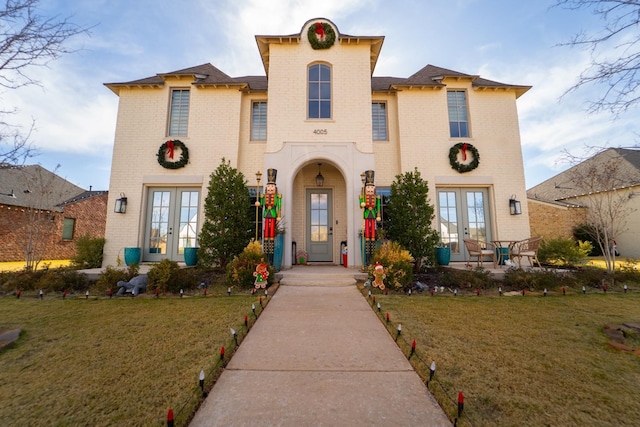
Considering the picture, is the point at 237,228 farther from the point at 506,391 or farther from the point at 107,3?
the point at 506,391

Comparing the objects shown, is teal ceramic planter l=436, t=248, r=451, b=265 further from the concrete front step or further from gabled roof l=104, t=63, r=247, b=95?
gabled roof l=104, t=63, r=247, b=95

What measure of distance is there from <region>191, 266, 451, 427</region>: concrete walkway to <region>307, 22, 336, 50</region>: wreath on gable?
8.95m

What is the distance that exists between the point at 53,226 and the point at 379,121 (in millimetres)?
16997

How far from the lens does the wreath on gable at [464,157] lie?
9406 mm

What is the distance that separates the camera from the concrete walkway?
1.80m

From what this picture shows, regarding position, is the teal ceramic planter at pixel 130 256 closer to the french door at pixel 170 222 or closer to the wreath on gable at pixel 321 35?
the french door at pixel 170 222

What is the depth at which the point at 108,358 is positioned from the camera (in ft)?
8.64

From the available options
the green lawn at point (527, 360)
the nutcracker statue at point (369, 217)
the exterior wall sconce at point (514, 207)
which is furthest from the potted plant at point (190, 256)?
the exterior wall sconce at point (514, 207)

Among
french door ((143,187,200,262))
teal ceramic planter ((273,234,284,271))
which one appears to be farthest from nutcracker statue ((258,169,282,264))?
french door ((143,187,200,262))

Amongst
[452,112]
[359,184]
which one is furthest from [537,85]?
[359,184]

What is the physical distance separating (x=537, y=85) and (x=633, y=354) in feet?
33.7

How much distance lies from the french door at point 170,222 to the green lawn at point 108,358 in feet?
14.9

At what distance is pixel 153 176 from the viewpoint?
9359 millimetres

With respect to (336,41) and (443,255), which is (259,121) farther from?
(443,255)
